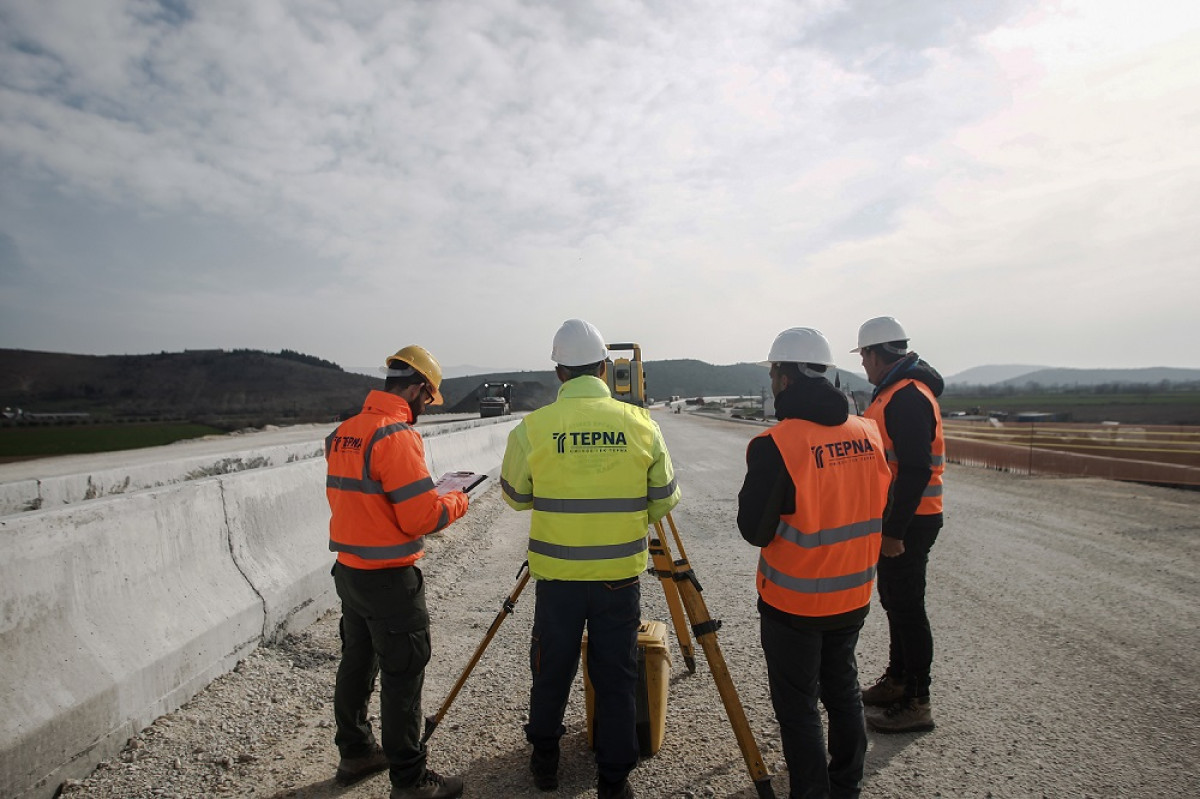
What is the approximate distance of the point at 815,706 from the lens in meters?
2.86

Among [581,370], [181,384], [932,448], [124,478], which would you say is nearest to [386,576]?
[581,370]

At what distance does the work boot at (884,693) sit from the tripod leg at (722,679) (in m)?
1.06

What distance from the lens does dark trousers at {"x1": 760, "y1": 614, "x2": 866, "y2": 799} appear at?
2801 millimetres

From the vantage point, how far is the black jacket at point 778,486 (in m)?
2.80

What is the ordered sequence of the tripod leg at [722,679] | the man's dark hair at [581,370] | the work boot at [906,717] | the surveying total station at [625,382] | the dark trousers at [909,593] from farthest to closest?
the surveying total station at [625,382] → the dark trousers at [909,593] → the work boot at [906,717] → the man's dark hair at [581,370] → the tripod leg at [722,679]

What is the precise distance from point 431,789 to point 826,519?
221cm

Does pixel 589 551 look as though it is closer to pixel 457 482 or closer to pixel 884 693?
pixel 457 482

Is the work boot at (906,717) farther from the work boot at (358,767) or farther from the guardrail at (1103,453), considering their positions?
the guardrail at (1103,453)

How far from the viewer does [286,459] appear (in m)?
9.58

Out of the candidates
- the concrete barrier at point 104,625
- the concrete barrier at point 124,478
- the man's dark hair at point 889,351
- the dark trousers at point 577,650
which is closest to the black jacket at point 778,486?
the dark trousers at point 577,650

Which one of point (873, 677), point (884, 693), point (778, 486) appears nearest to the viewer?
point (778, 486)

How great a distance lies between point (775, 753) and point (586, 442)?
1.95 m

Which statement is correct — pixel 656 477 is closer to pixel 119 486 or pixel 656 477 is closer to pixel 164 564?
pixel 164 564

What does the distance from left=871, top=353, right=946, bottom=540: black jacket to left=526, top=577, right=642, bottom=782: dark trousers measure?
64.5 inches
